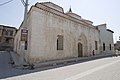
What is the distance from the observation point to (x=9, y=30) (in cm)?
4400

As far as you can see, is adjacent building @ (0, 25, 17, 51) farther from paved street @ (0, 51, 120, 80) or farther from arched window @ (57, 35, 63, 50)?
paved street @ (0, 51, 120, 80)

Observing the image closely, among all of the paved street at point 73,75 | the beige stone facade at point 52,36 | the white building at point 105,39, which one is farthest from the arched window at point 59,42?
the white building at point 105,39

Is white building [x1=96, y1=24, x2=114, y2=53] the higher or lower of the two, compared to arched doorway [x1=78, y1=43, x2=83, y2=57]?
higher

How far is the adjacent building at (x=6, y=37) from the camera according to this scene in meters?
41.6

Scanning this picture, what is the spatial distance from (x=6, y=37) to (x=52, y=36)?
31305mm

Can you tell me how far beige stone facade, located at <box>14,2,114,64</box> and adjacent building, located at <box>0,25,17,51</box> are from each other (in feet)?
85.2

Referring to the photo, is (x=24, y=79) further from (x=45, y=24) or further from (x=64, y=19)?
(x=64, y=19)

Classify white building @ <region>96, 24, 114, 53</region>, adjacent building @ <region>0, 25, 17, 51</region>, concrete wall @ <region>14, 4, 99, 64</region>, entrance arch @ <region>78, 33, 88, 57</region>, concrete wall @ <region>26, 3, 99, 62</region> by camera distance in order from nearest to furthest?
concrete wall @ <region>14, 4, 99, 64</region>
concrete wall @ <region>26, 3, 99, 62</region>
entrance arch @ <region>78, 33, 88, 57</region>
white building @ <region>96, 24, 114, 53</region>
adjacent building @ <region>0, 25, 17, 51</region>

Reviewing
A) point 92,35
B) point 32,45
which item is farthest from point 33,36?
point 92,35

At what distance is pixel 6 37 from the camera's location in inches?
1689

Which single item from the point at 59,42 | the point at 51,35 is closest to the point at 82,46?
the point at 59,42

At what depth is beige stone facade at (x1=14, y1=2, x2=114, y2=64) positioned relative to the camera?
47.5 feet

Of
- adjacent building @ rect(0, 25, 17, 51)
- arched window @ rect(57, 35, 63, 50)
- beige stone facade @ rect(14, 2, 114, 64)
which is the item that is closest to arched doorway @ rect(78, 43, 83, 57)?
beige stone facade @ rect(14, 2, 114, 64)

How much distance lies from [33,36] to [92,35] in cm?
1403
